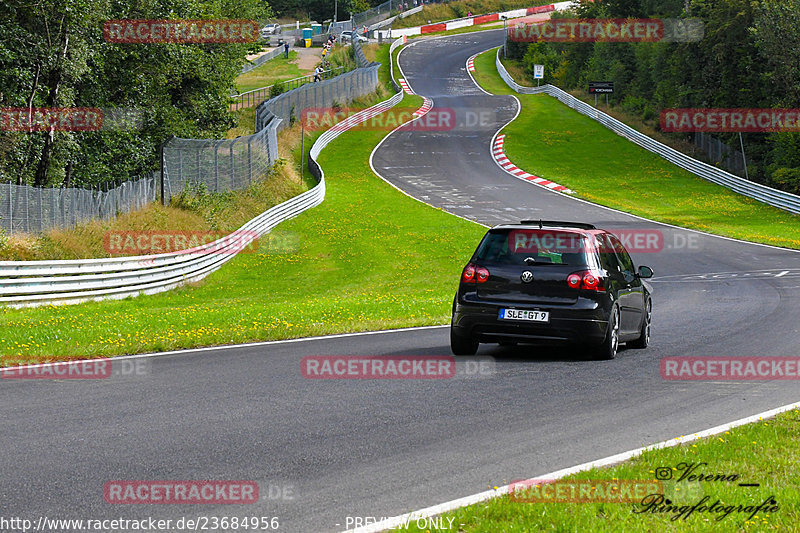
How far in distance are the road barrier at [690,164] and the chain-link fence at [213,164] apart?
2545 cm

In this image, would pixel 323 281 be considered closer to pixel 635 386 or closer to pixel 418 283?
pixel 418 283

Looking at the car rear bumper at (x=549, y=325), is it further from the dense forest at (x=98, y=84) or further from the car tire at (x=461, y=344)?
the dense forest at (x=98, y=84)

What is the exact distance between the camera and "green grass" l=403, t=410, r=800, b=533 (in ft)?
17.2

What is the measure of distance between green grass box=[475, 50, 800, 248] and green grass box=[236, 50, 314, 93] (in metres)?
24.5

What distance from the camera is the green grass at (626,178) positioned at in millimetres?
42438

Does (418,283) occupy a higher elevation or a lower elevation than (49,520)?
lower

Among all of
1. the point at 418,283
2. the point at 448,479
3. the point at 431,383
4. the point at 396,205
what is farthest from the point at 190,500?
the point at 396,205

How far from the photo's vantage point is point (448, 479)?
6.34 meters

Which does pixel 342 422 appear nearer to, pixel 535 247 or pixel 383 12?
pixel 535 247

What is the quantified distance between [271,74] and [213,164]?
58.2 m

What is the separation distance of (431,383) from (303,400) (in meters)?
1.62

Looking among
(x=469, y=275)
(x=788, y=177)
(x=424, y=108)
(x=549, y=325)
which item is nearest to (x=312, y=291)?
(x=469, y=275)

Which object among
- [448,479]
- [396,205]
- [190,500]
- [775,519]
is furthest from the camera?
[396,205]

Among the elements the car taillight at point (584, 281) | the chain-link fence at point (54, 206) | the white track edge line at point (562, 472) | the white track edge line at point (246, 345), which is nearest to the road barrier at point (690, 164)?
the chain-link fence at point (54, 206)
